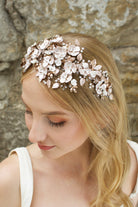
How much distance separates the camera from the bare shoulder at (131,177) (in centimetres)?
141

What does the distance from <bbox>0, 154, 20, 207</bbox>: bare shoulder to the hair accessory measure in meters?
0.42

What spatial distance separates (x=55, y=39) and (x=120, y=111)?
0.40 meters

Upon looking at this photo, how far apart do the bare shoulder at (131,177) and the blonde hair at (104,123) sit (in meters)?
0.05

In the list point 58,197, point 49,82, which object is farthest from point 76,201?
point 49,82

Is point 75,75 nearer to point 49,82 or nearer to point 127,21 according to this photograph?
point 49,82

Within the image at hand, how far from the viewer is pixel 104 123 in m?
1.13

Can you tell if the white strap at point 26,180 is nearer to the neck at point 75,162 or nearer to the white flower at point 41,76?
the neck at point 75,162

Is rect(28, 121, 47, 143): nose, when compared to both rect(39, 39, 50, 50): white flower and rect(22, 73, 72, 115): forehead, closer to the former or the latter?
rect(22, 73, 72, 115): forehead

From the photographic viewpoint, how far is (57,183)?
1.29m

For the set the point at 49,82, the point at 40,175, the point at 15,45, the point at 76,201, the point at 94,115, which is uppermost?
the point at 15,45

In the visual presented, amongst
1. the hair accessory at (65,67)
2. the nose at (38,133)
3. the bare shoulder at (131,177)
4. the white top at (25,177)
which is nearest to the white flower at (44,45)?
the hair accessory at (65,67)

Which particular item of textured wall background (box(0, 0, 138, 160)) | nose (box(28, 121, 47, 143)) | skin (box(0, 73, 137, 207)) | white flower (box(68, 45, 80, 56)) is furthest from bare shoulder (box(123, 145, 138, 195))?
white flower (box(68, 45, 80, 56))

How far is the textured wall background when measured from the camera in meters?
1.55

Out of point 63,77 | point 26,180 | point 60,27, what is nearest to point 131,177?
point 26,180
